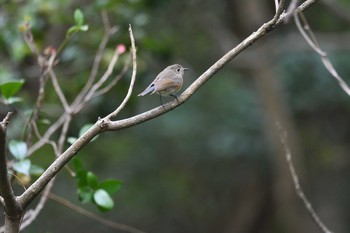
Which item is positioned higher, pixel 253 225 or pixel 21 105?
pixel 21 105

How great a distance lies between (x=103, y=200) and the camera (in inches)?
103

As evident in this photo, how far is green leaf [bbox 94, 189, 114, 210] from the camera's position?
260 centimetres

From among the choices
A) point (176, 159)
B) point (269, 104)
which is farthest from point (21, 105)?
point (176, 159)

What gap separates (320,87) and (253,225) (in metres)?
2.69

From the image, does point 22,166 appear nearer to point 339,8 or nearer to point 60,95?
point 60,95

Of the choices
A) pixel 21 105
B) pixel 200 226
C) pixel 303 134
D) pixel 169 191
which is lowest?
pixel 200 226

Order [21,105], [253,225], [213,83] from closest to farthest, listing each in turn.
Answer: [21,105] → [213,83] → [253,225]

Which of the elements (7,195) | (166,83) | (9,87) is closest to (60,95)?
(9,87)

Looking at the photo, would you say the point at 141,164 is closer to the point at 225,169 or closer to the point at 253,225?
the point at 225,169

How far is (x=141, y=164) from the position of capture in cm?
944

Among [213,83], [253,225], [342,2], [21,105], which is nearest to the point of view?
[21,105]

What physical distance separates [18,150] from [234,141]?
6.02 meters

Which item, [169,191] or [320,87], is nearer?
[320,87]

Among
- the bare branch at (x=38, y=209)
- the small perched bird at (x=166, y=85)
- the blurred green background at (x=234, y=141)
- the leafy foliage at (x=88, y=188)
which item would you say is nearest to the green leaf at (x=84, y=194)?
the leafy foliage at (x=88, y=188)
